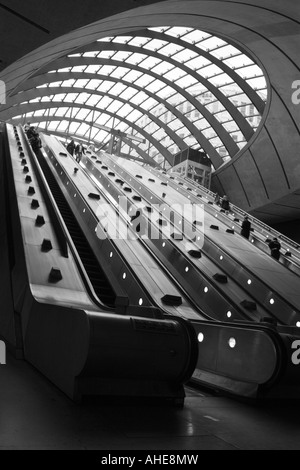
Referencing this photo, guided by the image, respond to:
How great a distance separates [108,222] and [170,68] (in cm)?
2899

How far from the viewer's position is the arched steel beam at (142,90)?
Result: 3864 centimetres

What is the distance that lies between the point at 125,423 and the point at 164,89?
Answer: 40105 millimetres

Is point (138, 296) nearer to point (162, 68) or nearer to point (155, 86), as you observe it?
point (162, 68)

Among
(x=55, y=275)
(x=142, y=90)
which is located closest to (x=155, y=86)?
(x=142, y=90)

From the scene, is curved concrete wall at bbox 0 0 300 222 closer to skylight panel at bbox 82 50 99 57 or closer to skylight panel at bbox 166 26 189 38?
skylight panel at bbox 166 26 189 38

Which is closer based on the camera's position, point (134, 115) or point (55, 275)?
point (55, 275)

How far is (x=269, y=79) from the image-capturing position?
24.0 m

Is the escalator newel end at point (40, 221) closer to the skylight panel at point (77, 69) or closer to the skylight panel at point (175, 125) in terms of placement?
the skylight panel at point (77, 69)

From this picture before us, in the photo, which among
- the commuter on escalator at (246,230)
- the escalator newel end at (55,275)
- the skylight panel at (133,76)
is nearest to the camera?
→ the escalator newel end at (55,275)

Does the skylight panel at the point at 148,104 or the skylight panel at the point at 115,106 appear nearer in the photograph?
the skylight panel at the point at 148,104

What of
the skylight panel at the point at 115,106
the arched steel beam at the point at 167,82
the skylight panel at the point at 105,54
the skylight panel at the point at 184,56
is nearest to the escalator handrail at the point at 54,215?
the skylight panel at the point at 184,56

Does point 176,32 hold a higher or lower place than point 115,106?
higher

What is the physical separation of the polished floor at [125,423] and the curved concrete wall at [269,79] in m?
8.35
